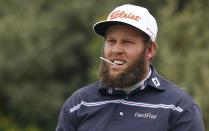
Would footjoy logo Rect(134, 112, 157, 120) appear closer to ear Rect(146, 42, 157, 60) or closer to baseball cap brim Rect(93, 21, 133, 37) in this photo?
ear Rect(146, 42, 157, 60)

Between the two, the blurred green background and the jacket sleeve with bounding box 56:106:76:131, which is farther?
the blurred green background

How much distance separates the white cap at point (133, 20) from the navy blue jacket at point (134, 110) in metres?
0.31

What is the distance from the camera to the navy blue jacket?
15.8ft

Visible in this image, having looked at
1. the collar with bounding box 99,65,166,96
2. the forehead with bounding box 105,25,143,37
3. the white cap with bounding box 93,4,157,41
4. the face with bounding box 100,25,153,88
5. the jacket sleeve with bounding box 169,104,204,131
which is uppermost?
the white cap with bounding box 93,4,157,41

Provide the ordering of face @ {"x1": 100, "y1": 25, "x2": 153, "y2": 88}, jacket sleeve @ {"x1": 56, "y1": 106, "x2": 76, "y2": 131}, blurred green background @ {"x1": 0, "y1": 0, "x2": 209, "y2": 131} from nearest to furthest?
face @ {"x1": 100, "y1": 25, "x2": 153, "y2": 88}
jacket sleeve @ {"x1": 56, "y1": 106, "x2": 76, "y2": 131}
blurred green background @ {"x1": 0, "y1": 0, "x2": 209, "y2": 131}

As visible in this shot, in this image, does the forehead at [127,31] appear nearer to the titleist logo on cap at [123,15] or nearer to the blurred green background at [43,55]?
the titleist logo on cap at [123,15]

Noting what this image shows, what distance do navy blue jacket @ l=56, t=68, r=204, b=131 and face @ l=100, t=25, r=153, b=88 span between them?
7 cm

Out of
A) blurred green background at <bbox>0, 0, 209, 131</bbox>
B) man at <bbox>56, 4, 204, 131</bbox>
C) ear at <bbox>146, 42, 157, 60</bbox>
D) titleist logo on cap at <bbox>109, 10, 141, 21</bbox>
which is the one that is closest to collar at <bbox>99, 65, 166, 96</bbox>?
man at <bbox>56, 4, 204, 131</bbox>

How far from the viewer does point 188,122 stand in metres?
4.78

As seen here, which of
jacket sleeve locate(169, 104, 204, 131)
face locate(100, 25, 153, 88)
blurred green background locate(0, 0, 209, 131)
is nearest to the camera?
jacket sleeve locate(169, 104, 204, 131)

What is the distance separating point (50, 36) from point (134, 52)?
29443 millimetres

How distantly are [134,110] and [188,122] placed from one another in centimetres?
34

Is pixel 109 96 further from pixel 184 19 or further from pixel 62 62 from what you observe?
pixel 62 62

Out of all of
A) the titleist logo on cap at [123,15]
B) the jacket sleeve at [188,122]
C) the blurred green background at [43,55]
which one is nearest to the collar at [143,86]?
the jacket sleeve at [188,122]
